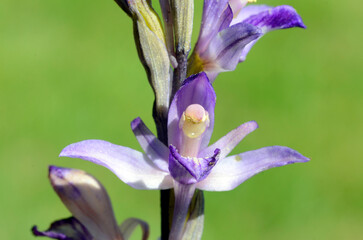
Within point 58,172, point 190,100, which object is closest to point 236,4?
point 190,100

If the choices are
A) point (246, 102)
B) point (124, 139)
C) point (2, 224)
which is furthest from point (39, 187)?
point (246, 102)

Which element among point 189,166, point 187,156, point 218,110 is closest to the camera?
point 189,166

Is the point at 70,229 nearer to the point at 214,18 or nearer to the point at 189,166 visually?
the point at 189,166

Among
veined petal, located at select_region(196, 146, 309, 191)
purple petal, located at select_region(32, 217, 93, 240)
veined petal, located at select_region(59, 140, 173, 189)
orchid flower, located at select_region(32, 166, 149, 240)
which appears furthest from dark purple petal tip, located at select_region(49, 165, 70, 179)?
veined petal, located at select_region(196, 146, 309, 191)

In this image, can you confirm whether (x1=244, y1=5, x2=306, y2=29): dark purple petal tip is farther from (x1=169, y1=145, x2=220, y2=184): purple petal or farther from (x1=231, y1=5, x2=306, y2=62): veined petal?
(x1=169, y1=145, x2=220, y2=184): purple petal

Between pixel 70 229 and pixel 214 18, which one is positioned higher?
pixel 214 18

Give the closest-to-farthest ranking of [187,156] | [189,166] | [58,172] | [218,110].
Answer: [189,166] → [187,156] → [58,172] → [218,110]

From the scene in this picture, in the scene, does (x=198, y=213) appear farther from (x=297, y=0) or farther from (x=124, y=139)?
(x=297, y=0)
